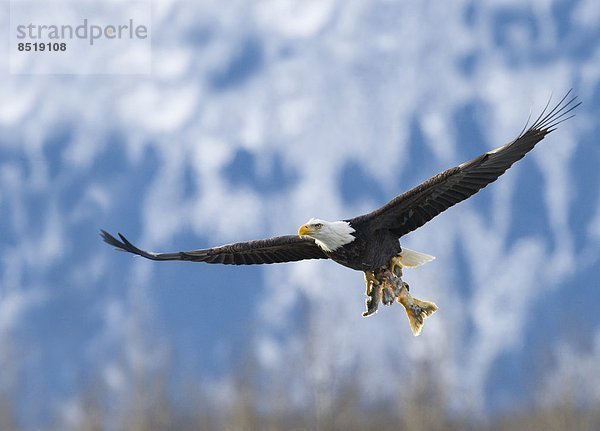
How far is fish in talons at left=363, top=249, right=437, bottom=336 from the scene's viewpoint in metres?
9.11

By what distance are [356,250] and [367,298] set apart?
39 centimetres

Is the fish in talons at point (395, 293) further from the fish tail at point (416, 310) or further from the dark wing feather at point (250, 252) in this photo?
the dark wing feather at point (250, 252)

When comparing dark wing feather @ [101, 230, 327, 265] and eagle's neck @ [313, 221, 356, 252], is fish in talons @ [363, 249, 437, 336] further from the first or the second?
dark wing feather @ [101, 230, 327, 265]

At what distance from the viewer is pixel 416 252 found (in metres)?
9.45

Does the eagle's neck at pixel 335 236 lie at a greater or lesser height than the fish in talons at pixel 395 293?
greater

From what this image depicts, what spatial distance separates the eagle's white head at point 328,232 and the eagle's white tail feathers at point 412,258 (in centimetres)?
59

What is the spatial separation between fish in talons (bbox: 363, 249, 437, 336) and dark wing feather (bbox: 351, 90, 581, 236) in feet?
1.04

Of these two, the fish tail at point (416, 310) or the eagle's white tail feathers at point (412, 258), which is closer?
the fish tail at point (416, 310)

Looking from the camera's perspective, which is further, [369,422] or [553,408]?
[369,422]

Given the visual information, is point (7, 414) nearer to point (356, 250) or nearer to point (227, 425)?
point (227, 425)

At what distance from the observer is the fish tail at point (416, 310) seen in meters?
9.24

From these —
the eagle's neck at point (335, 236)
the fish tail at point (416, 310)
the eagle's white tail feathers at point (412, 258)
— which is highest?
the eagle's neck at point (335, 236)

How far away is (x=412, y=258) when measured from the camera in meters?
9.43

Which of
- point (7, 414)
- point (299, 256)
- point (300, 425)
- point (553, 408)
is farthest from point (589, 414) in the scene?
point (299, 256)
